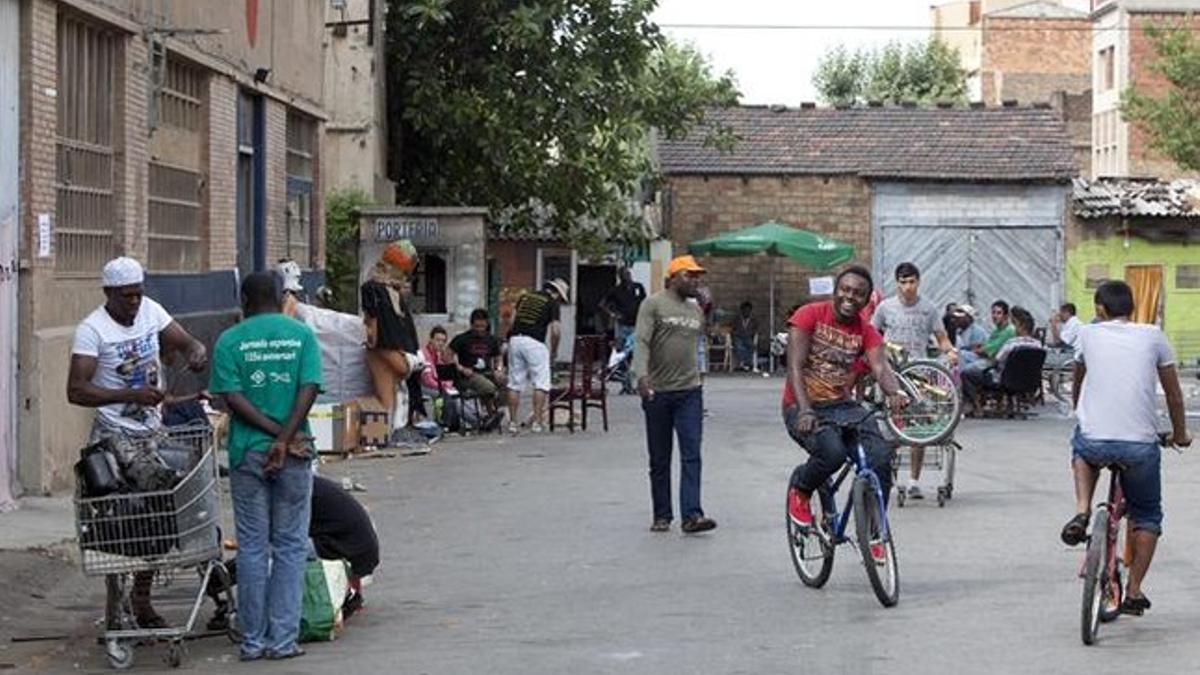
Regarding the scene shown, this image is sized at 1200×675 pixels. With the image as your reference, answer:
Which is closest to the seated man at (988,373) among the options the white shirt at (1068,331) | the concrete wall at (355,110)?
the white shirt at (1068,331)

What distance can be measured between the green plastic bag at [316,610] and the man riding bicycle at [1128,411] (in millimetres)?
3655

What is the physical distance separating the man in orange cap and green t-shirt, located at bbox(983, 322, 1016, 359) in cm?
1516

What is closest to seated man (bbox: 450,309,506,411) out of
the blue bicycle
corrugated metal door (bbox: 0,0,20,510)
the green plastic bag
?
corrugated metal door (bbox: 0,0,20,510)

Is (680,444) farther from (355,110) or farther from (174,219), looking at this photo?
(355,110)

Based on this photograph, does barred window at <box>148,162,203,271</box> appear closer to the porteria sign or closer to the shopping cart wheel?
the porteria sign

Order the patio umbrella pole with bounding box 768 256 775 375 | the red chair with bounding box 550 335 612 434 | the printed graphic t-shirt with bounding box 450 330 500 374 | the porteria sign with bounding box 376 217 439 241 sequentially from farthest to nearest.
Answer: the patio umbrella pole with bounding box 768 256 775 375 < the porteria sign with bounding box 376 217 439 241 < the printed graphic t-shirt with bounding box 450 330 500 374 < the red chair with bounding box 550 335 612 434

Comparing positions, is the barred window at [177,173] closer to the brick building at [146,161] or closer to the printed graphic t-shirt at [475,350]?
the brick building at [146,161]

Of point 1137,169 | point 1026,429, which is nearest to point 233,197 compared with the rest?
point 1026,429

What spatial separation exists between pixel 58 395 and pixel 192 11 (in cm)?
590

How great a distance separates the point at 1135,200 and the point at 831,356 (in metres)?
37.1

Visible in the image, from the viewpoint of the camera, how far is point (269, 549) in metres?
10.6

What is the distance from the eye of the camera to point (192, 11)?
21953 millimetres

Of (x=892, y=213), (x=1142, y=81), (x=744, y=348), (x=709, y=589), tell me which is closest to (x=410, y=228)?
(x=744, y=348)

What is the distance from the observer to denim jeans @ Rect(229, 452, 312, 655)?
10.5 meters
